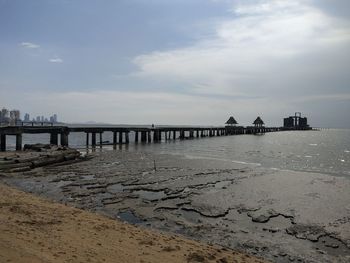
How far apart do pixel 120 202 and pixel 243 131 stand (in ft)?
390

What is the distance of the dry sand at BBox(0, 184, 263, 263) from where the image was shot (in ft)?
27.3

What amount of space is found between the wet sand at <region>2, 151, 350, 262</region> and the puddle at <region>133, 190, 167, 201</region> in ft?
0.16

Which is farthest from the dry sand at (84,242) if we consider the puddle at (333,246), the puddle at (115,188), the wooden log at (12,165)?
the wooden log at (12,165)

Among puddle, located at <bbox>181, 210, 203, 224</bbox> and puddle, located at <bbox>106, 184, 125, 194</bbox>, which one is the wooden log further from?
Result: puddle, located at <bbox>181, 210, 203, 224</bbox>

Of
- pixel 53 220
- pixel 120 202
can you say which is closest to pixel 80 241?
pixel 53 220

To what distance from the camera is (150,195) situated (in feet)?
60.4

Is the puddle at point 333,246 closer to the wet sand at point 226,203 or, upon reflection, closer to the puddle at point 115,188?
the wet sand at point 226,203

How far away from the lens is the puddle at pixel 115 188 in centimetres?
1922

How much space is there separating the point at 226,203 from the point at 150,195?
3.82m

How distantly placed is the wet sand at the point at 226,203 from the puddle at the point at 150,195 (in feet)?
0.16

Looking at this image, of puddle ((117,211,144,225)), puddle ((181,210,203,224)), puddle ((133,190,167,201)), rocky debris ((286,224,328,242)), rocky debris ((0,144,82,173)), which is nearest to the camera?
rocky debris ((286,224,328,242))

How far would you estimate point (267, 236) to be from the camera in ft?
39.9

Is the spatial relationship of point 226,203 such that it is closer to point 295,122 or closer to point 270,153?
point 270,153

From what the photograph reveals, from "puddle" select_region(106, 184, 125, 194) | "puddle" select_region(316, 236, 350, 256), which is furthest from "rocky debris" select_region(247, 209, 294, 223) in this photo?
"puddle" select_region(106, 184, 125, 194)
